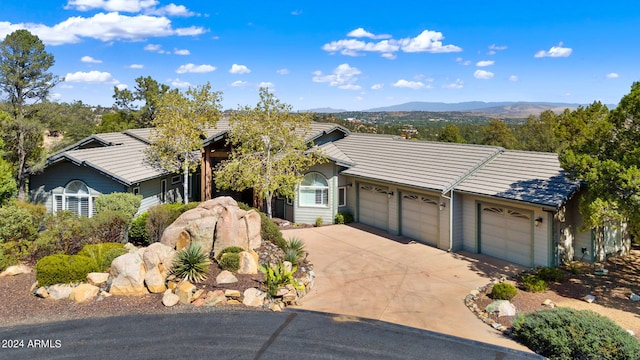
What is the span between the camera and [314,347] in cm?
990

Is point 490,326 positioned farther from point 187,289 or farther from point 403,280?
point 187,289

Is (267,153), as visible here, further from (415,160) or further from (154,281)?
(154,281)

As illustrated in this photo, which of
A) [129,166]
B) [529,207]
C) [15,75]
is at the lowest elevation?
[529,207]

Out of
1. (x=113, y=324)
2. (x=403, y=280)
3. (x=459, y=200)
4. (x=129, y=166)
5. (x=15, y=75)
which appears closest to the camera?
(x=113, y=324)

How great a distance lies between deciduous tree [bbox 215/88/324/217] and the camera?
20.4m

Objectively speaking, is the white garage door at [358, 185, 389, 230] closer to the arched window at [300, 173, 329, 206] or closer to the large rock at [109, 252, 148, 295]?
the arched window at [300, 173, 329, 206]

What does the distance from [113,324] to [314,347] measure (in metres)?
5.25

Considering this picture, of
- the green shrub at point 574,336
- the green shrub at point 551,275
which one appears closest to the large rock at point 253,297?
the green shrub at point 574,336

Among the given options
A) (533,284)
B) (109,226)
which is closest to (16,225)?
(109,226)

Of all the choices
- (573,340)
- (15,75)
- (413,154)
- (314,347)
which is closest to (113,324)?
(314,347)

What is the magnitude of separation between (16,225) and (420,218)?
15.9m

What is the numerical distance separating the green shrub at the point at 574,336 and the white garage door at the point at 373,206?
11775 millimetres

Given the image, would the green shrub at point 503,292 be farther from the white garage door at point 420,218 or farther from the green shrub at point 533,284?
the white garage door at point 420,218

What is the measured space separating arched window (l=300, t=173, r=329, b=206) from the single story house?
55 millimetres
